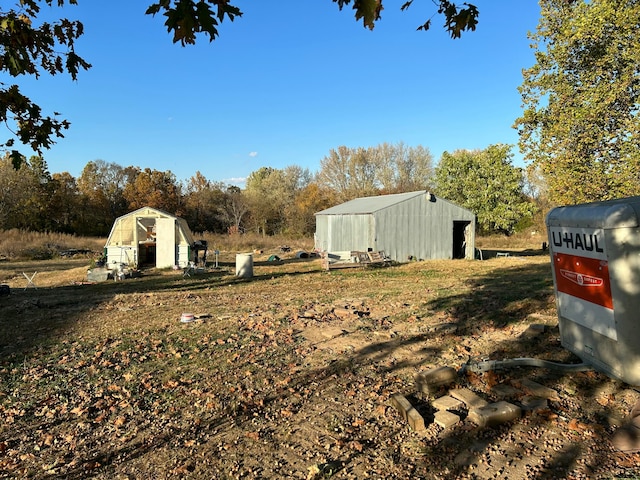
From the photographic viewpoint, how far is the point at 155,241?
2214cm

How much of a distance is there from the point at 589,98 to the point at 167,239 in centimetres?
1857

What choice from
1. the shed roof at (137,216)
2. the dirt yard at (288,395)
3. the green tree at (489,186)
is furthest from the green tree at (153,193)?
the dirt yard at (288,395)

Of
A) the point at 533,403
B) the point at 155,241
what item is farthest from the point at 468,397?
the point at 155,241

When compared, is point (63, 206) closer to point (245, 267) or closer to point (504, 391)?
point (245, 267)

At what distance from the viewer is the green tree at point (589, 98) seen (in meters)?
10.2

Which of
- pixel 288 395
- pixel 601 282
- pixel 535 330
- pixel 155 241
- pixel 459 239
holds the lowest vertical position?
pixel 288 395

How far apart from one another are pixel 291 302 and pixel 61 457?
741 cm

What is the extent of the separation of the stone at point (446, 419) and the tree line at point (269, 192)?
36771mm

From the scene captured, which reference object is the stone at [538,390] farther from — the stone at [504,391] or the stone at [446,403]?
the stone at [446,403]

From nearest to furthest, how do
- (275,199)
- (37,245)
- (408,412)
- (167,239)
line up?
1. (408,412)
2. (167,239)
3. (37,245)
4. (275,199)

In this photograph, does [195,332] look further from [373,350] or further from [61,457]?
[61,457]

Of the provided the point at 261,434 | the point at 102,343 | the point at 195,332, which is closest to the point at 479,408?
the point at 261,434

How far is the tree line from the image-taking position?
126ft

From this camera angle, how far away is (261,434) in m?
4.05
